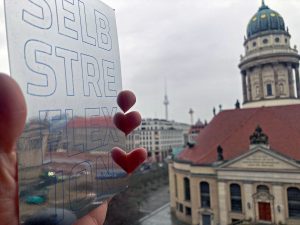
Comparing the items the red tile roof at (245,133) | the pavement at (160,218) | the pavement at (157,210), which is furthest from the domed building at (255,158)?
the pavement at (157,210)

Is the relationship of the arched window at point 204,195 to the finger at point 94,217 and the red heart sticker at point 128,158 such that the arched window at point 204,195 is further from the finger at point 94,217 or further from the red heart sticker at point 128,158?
the finger at point 94,217

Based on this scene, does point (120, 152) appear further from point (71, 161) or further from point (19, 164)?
point (19, 164)

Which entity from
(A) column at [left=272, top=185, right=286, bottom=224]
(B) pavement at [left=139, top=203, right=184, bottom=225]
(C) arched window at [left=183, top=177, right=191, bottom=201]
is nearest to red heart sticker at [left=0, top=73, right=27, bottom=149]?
(A) column at [left=272, top=185, right=286, bottom=224]

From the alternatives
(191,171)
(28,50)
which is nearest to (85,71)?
(28,50)

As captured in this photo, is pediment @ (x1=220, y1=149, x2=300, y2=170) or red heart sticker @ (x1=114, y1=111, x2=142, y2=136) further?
pediment @ (x1=220, y1=149, x2=300, y2=170)

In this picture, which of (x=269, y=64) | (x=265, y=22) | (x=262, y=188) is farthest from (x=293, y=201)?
(x=265, y=22)

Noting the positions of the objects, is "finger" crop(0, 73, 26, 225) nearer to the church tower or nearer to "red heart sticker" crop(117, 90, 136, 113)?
"red heart sticker" crop(117, 90, 136, 113)
